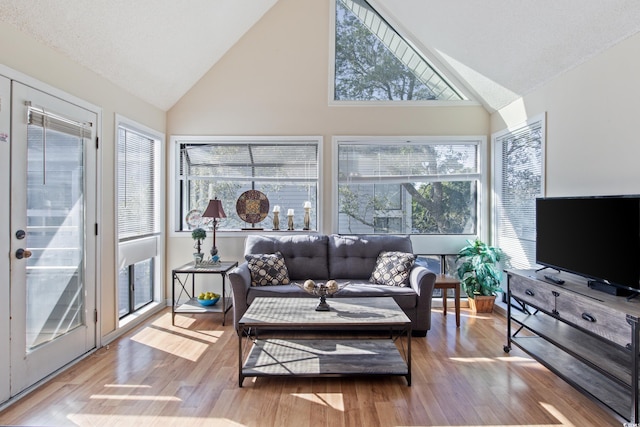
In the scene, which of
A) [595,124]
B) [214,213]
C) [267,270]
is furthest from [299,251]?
[595,124]

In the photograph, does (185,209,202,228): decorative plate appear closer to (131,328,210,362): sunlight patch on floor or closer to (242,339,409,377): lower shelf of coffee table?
(131,328,210,362): sunlight patch on floor

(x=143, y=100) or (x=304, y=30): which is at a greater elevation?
(x=304, y=30)

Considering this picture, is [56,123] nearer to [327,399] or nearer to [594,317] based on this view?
[327,399]

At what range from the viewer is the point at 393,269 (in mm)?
3918

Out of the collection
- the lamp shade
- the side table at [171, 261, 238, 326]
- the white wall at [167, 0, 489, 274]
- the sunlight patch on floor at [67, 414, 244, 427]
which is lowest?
the sunlight patch on floor at [67, 414, 244, 427]

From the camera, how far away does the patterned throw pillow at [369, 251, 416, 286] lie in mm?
3861

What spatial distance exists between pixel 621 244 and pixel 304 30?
3972 mm

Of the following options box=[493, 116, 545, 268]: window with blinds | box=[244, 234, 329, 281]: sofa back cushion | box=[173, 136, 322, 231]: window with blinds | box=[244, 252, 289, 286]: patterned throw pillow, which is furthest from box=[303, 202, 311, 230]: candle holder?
box=[493, 116, 545, 268]: window with blinds

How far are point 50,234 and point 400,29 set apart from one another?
4.30 meters

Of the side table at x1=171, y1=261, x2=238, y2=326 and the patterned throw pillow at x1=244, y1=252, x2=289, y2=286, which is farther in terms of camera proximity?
the side table at x1=171, y1=261, x2=238, y2=326

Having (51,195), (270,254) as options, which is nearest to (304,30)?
(270,254)

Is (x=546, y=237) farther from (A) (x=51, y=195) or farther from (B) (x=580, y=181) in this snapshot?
(A) (x=51, y=195)

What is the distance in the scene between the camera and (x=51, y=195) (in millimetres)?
2801

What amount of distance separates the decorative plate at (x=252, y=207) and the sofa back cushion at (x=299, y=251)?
19.3 inches
